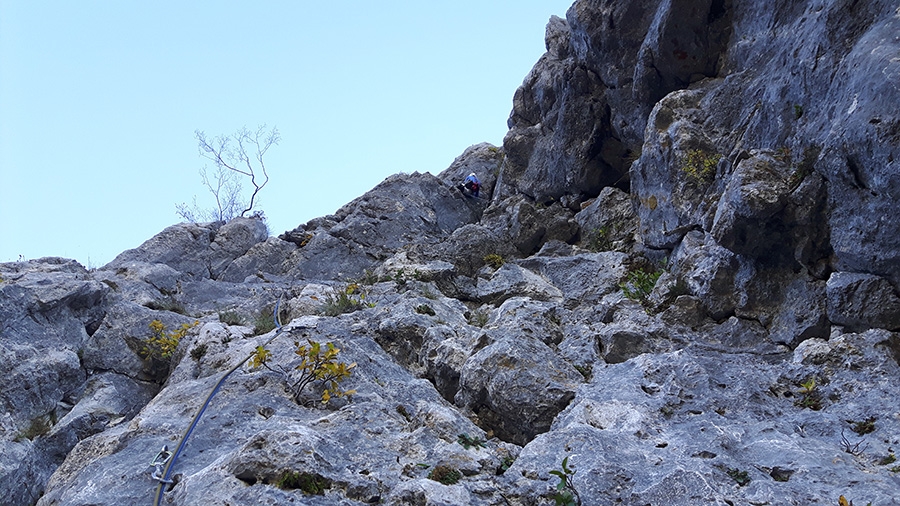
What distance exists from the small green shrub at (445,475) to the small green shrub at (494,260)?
7.12 m

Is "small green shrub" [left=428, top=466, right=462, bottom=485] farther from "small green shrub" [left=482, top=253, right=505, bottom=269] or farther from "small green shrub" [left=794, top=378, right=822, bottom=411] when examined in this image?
"small green shrub" [left=482, top=253, right=505, bottom=269]

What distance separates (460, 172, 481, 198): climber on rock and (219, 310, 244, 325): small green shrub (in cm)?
941

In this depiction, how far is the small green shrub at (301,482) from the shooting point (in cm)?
543

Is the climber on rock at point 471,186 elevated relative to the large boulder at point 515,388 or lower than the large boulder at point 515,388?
elevated

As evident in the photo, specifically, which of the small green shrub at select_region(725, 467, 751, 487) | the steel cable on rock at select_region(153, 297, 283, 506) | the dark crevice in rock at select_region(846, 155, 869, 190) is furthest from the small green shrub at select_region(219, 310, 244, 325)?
the dark crevice in rock at select_region(846, 155, 869, 190)

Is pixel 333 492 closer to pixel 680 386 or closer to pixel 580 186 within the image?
pixel 680 386

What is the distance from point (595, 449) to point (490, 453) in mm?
1027

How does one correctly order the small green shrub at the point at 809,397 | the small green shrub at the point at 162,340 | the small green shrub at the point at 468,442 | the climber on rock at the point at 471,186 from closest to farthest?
the small green shrub at the point at 468,442, the small green shrub at the point at 809,397, the small green shrub at the point at 162,340, the climber on rock at the point at 471,186

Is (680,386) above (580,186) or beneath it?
beneath

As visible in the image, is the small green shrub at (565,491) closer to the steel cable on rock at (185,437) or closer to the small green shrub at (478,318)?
the steel cable on rock at (185,437)

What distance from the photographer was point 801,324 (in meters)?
8.10

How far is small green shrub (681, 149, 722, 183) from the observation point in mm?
10672

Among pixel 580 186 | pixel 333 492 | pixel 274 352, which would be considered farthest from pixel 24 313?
pixel 580 186

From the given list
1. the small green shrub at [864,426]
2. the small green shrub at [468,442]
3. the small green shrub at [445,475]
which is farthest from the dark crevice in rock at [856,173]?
the small green shrub at [445,475]
